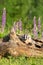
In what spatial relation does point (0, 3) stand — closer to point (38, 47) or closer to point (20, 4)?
point (20, 4)

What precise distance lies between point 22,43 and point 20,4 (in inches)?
745

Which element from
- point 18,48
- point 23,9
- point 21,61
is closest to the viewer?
point 21,61

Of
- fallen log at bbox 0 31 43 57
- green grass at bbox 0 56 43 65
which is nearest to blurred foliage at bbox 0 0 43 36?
fallen log at bbox 0 31 43 57

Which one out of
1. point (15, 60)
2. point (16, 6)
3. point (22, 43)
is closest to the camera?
point (15, 60)

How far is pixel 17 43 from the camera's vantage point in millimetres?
10656

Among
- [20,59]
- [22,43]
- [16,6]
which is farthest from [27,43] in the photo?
[16,6]

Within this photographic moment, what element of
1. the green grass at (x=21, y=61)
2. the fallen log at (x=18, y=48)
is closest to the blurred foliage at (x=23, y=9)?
the fallen log at (x=18, y=48)

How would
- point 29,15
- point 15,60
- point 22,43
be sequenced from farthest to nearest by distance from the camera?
point 29,15
point 22,43
point 15,60

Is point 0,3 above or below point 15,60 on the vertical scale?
above

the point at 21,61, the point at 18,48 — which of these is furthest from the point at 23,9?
the point at 21,61

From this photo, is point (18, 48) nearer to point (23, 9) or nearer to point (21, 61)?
point (21, 61)

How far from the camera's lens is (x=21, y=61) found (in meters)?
9.93

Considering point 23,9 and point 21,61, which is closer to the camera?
point 21,61

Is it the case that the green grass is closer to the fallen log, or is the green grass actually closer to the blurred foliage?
the fallen log
